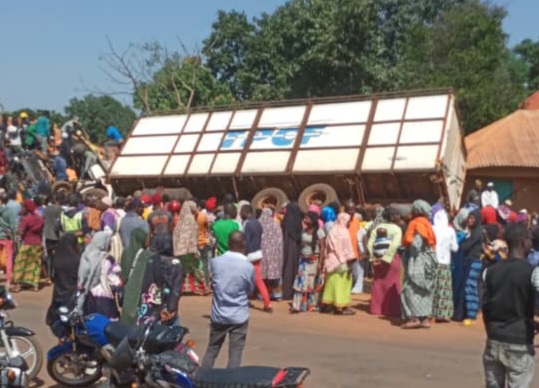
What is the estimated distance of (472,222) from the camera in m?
10.8

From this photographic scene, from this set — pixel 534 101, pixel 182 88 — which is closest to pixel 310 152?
pixel 182 88

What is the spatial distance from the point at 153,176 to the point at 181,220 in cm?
727

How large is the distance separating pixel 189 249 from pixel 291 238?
1610mm

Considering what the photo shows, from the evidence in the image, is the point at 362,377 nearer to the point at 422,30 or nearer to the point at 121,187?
the point at 121,187

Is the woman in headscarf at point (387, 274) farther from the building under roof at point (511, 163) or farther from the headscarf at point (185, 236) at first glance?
the building under roof at point (511, 163)

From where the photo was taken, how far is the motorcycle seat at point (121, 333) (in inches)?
224

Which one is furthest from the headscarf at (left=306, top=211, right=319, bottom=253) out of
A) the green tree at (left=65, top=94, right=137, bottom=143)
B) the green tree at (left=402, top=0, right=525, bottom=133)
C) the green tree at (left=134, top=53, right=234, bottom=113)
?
the green tree at (left=65, top=94, right=137, bottom=143)

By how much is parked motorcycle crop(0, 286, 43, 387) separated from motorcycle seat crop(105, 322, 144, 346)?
79cm

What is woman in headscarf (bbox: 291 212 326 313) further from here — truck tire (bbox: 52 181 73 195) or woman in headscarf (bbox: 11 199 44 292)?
truck tire (bbox: 52 181 73 195)

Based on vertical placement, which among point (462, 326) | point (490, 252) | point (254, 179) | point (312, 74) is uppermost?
point (312, 74)

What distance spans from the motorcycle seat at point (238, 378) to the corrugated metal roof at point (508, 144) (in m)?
18.1

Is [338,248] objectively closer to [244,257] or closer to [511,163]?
[244,257]

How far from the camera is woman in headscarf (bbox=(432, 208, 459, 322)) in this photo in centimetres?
1055

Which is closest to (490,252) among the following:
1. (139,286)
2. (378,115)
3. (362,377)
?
(362,377)
